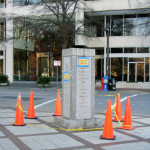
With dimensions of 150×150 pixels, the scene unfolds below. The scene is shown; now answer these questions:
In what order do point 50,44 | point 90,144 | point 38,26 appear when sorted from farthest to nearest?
point 50,44 < point 38,26 < point 90,144

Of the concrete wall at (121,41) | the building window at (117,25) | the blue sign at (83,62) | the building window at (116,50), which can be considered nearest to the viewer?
the blue sign at (83,62)

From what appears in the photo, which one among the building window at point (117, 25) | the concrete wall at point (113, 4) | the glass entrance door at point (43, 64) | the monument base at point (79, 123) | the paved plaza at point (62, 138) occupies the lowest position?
the paved plaza at point (62, 138)

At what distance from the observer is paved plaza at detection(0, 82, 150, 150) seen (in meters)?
5.82

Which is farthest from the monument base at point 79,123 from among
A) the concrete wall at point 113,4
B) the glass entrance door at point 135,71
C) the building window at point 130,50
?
the building window at point 130,50

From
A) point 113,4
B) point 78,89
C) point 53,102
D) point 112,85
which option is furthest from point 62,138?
point 113,4

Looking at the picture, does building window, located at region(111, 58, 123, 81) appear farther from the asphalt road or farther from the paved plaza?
the paved plaza

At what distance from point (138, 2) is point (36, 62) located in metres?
15.2

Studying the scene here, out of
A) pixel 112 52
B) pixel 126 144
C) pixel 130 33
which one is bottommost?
pixel 126 144

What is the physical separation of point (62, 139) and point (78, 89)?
167 cm

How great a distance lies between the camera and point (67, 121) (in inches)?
293

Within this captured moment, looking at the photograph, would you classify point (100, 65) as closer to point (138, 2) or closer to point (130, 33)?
point (130, 33)

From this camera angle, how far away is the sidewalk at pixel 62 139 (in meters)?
5.82

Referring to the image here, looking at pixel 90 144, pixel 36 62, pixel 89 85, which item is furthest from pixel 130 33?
pixel 90 144

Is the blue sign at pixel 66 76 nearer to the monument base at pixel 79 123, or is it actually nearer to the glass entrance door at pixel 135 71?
the monument base at pixel 79 123
